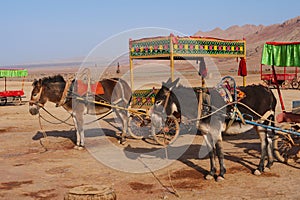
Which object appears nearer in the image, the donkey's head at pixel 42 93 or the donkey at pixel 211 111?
the donkey at pixel 211 111

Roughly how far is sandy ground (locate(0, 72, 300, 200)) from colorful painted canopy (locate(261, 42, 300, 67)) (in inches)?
106

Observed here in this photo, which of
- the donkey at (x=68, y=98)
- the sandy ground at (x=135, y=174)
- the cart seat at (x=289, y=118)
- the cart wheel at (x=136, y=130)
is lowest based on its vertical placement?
the sandy ground at (x=135, y=174)

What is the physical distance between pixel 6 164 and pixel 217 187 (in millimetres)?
6109

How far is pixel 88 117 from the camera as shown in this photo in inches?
724

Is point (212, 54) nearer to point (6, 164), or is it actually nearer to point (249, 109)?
point (249, 109)

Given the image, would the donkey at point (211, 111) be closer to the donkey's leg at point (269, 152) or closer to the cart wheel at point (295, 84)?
the donkey's leg at point (269, 152)

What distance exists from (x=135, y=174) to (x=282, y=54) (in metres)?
4.95

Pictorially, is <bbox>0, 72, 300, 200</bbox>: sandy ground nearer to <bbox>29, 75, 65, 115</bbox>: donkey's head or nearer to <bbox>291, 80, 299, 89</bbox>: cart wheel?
<bbox>29, 75, 65, 115</bbox>: donkey's head

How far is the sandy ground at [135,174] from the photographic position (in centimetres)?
778

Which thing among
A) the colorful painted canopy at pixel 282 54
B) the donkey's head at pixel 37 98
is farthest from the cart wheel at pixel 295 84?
the donkey's head at pixel 37 98

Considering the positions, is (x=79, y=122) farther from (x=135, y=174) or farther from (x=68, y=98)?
(x=135, y=174)

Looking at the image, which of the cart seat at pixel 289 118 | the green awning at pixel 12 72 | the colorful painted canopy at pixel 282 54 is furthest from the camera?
the green awning at pixel 12 72

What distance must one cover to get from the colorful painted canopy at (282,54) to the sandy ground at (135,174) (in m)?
2.68

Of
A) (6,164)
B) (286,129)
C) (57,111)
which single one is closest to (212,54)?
(286,129)
